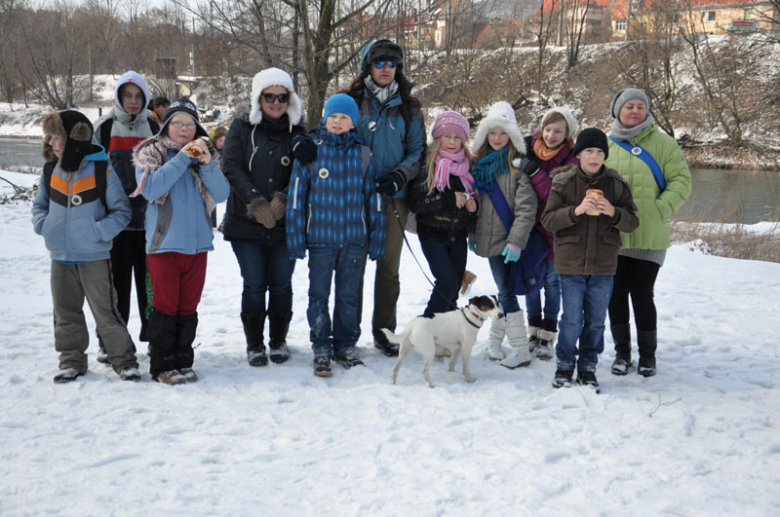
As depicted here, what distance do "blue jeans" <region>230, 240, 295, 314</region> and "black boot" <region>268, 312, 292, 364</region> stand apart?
4 centimetres

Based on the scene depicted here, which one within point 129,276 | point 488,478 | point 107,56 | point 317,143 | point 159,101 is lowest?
point 488,478

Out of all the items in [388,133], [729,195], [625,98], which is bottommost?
[729,195]

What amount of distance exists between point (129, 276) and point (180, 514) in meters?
2.36

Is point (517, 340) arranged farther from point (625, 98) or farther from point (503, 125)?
point (625, 98)

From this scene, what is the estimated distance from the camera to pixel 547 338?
4727mm

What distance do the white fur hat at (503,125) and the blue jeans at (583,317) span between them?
1.11 meters

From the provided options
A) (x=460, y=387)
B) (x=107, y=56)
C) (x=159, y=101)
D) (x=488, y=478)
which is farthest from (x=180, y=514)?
(x=107, y=56)

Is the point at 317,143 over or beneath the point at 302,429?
over

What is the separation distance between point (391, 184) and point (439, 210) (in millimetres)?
447

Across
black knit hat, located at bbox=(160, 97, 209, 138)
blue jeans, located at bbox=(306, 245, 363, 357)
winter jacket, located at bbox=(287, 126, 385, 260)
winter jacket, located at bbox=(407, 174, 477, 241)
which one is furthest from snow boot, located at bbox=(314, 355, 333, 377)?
black knit hat, located at bbox=(160, 97, 209, 138)

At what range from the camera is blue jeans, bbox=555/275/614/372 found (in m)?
3.92

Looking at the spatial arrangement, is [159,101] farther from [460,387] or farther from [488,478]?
[488,478]

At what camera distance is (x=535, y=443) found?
3.15 metres

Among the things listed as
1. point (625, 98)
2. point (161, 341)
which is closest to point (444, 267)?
point (625, 98)
